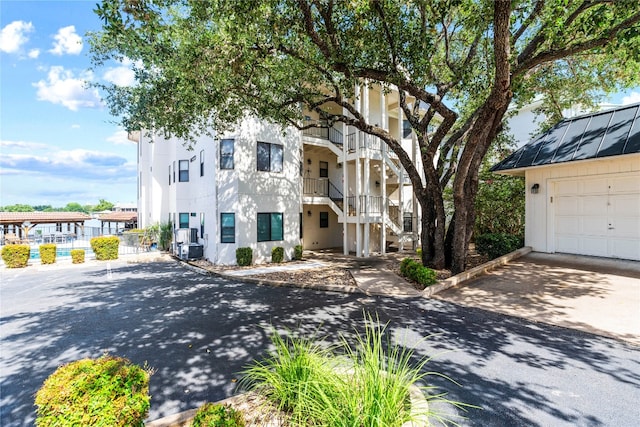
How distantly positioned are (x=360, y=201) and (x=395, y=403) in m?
12.0

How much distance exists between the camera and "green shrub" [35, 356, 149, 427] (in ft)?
6.98

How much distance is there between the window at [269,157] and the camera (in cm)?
1347

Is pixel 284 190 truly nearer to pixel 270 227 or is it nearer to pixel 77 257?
pixel 270 227

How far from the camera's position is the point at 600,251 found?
923 centimetres

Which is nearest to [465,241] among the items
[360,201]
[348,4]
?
[360,201]

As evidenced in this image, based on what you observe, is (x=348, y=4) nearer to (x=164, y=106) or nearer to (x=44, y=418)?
(x=164, y=106)

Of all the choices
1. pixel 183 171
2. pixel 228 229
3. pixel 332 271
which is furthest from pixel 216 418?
pixel 183 171

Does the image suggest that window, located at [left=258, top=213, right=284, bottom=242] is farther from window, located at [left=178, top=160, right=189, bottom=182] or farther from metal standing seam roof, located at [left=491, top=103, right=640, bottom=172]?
metal standing seam roof, located at [left=491, top=103, right=640, bottom=172]

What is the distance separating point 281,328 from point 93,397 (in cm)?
360

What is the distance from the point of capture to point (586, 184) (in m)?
9.43

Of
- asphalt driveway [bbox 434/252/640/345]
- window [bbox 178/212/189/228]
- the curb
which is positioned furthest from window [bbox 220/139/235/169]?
asphalt driveway [bbox 434/252/640/345]

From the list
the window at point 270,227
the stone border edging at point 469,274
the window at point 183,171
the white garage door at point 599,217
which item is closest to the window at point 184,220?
the window at point 183,171

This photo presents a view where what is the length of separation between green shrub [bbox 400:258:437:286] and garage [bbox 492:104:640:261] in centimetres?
539

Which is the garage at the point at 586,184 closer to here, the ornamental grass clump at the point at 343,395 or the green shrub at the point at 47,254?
the ornamental grass clump at the point at 343,395
